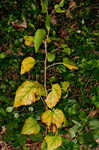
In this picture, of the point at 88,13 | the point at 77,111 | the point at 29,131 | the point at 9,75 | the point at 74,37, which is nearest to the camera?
the point at 29,131

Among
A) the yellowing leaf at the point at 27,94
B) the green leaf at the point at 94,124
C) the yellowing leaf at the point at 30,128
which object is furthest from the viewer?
the green leaf at the point at 94,124

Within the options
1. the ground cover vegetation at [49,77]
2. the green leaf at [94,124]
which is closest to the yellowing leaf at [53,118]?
the ground cover vegetation at [49,77]

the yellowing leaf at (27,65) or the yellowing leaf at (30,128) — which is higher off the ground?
the yellowing leaf at (27,65)

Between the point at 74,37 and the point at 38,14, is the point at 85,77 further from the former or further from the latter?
the point at 38,14

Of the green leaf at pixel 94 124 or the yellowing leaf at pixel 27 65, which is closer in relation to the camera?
the yellowing leaf at pixel 27 65

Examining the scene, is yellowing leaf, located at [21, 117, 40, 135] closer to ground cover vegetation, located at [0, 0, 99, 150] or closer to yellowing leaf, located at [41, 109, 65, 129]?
ground cover vegetation, located at [0, 0, 99, 150]

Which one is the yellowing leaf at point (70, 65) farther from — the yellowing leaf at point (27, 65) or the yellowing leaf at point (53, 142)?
the yellowing leaf at point (53, 142)

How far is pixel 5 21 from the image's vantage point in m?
2.54

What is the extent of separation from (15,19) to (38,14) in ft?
1.07

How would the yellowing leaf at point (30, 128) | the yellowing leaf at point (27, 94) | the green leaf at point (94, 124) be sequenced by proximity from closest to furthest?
the yellowing leaf at point (27, 94) → the yellowing leaf at point (30, 128) → the green leaf at point (94, 124)

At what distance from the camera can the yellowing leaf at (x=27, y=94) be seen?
3.41 ft

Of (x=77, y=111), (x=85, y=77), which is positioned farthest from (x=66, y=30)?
(x=77, y=111)

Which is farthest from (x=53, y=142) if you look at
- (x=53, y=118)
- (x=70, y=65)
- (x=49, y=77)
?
(x=49, y=77)

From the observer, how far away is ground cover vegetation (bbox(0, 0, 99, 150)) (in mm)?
1128
